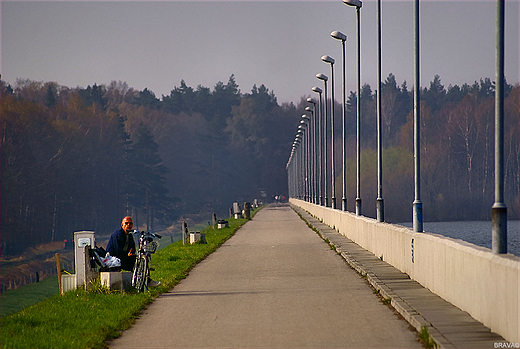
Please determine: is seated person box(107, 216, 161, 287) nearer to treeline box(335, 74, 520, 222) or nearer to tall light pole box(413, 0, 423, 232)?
tall light pole box(413, 0, 423, 232)

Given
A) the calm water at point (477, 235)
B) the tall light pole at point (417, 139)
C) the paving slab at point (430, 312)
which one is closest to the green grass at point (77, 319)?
the paving slab at point (430, 312)

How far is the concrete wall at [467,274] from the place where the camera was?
Answer: 8.63 meters

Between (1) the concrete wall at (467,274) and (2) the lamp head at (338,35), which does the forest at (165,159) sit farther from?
(1) the concrete wall at (467,274)

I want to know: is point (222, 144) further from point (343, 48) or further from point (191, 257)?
point (191, 257)

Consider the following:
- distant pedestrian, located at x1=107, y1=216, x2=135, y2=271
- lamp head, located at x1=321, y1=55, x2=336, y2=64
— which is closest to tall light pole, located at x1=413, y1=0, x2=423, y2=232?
distant pedestrian, located at x1=107, y1=216, x2=135, y2=271

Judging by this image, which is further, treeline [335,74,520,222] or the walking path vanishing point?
treeline [335,74,520,222]

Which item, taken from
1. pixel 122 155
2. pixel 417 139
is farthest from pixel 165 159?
pixel 417 139

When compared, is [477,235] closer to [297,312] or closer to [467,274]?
[297,312]

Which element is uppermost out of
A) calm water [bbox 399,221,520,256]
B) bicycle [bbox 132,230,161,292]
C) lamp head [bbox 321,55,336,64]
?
lamp head [bbox 321,55,336,64]

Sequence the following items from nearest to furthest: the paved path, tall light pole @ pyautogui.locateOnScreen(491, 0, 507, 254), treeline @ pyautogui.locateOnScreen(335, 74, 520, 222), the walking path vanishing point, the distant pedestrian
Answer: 1. the walking path vanishing point
2. the paved path
3. tall light pole @ pyautogui.locateOnScreen(491, 0, 507, 254)
4. the distant pedestrian
5. treeline @ pyautogui.locateOnScreen(335, 74, 520, 222)

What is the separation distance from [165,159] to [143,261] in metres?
144

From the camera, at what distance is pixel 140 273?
1461 cm

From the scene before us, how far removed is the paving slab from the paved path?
0.21 metres

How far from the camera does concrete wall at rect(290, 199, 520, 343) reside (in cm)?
863
